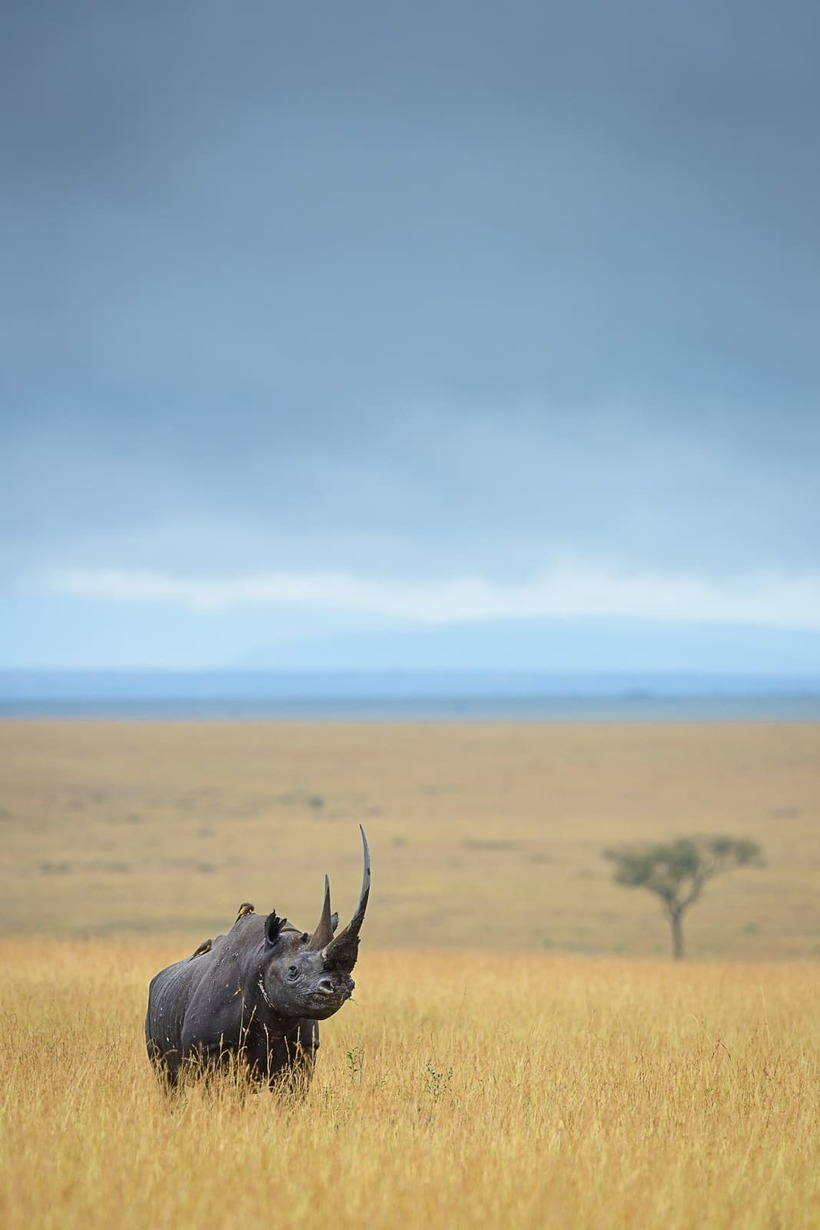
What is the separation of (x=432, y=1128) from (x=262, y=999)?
127 centimetres

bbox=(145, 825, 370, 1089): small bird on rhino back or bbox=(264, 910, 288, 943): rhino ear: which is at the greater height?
bbox=(264, 910, 288, 943): rhino ear

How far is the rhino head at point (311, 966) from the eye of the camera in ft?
25.7

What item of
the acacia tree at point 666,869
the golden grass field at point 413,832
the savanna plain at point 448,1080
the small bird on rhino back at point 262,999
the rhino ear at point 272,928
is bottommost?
the golden grass field at point 413,832

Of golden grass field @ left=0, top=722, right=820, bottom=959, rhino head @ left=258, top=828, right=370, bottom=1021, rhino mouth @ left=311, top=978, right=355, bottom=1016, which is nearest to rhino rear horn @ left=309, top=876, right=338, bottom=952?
rhino head @ left=258, top=828, right=370, bottom=1021

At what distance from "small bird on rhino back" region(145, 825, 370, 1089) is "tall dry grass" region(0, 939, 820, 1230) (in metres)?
0.26

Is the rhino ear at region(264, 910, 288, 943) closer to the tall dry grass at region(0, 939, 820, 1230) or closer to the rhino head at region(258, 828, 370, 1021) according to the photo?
the rhino head at region(258, 828, 370, 1021)

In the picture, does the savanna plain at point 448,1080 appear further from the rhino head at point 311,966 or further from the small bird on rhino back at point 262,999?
the rhino head at point 311,966

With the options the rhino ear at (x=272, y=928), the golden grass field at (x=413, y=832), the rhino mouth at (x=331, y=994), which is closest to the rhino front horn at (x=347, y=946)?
the rhino mouth at (x=331, y=994)

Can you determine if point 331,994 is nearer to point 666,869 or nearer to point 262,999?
point 262,999

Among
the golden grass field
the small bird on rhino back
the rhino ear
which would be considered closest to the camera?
the small bird on rhino back

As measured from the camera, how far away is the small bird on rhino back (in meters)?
7.97

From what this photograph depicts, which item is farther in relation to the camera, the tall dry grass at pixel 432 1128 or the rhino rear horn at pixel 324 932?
the rhino rear horn at pixel 324 932

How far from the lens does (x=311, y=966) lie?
8062mm

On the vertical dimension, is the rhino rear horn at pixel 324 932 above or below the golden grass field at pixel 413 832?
above
